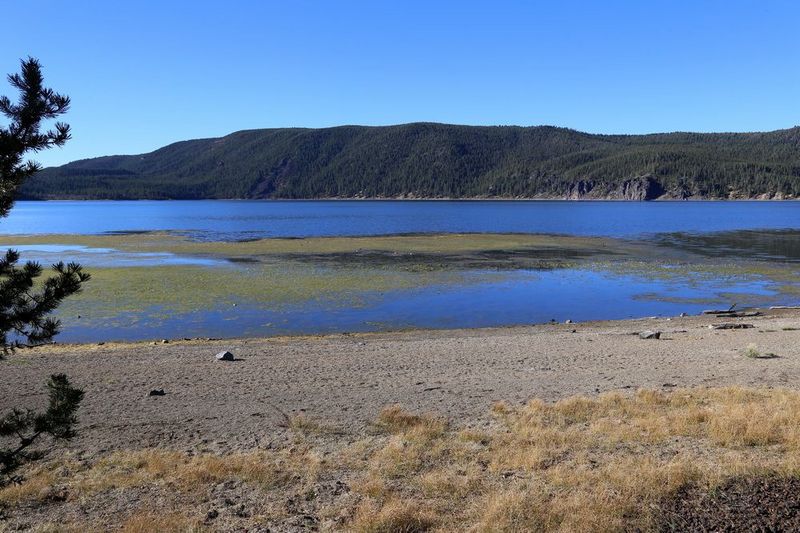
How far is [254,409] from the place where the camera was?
40.2ft

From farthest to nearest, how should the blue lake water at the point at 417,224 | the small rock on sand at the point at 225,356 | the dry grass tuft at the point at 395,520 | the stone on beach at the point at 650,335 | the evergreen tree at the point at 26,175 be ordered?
the blue lake water at the point at 417,224 < the stone on beach at the point at 650,335 < the small rock on sand at the point at 225,356 < the dry grass tuft at the point at 395,520 < the evergreen tree at the point at 26,175

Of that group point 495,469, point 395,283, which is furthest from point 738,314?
point 495,469

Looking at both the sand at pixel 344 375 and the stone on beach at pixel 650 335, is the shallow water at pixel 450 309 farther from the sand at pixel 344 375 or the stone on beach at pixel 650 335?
the stone on beach at pixel 650 335

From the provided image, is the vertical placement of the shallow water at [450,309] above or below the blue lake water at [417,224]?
→ below

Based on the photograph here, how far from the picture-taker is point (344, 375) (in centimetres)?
1533

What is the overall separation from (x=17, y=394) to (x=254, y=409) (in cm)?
548

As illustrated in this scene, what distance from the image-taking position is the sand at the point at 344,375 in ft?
37.2

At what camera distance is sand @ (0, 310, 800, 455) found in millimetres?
11336

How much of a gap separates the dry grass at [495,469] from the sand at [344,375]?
104cm

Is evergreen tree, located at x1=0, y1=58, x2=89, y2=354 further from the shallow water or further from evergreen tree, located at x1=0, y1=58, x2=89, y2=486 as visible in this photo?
the shallow water

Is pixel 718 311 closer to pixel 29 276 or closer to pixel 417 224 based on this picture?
pixel 29 276

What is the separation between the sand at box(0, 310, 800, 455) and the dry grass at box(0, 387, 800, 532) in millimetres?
1041

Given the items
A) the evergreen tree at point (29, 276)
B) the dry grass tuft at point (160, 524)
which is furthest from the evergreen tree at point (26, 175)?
the dry grass tuft at point (160, 524)

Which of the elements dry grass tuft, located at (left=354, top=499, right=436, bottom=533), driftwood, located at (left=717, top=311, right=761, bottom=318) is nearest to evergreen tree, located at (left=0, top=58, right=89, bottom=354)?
dry grass tuft, located at (left=354, top=499, right=436, bottom=533)
